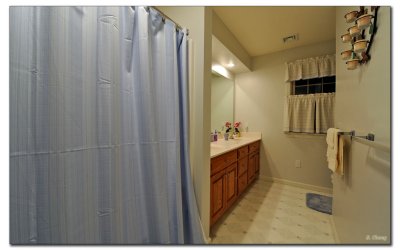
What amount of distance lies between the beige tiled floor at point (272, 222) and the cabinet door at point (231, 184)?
0.55 ft

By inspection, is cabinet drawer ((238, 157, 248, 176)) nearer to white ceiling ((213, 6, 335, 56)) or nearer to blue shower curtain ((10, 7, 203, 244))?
blue shower curtain ((10, 7, 203, 244))

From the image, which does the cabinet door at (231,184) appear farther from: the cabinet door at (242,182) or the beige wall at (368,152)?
the beige wall at (368,152)

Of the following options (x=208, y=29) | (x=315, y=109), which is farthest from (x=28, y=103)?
(x=315, y=109)

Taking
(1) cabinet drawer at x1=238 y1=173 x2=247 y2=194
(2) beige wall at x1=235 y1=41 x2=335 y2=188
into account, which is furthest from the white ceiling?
(1) cabinet drawer at x1=238 y1=173 x2=247 y2=194

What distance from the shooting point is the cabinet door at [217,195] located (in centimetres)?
139

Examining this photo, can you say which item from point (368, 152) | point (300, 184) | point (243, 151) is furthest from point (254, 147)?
point (368, 152)

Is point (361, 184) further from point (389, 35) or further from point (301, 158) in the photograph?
point (301, 158)

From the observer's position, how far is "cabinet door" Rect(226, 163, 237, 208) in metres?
1.63

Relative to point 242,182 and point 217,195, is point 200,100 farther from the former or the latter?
point 242,182

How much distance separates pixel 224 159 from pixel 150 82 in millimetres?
1054

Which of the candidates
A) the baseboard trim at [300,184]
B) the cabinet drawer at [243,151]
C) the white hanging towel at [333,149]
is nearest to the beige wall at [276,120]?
the baseboard trim at [300,184]

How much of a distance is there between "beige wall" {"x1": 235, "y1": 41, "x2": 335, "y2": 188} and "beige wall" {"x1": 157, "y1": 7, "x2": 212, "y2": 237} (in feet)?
5.89

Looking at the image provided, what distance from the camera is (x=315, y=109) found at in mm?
2258

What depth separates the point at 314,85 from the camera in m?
2.32
